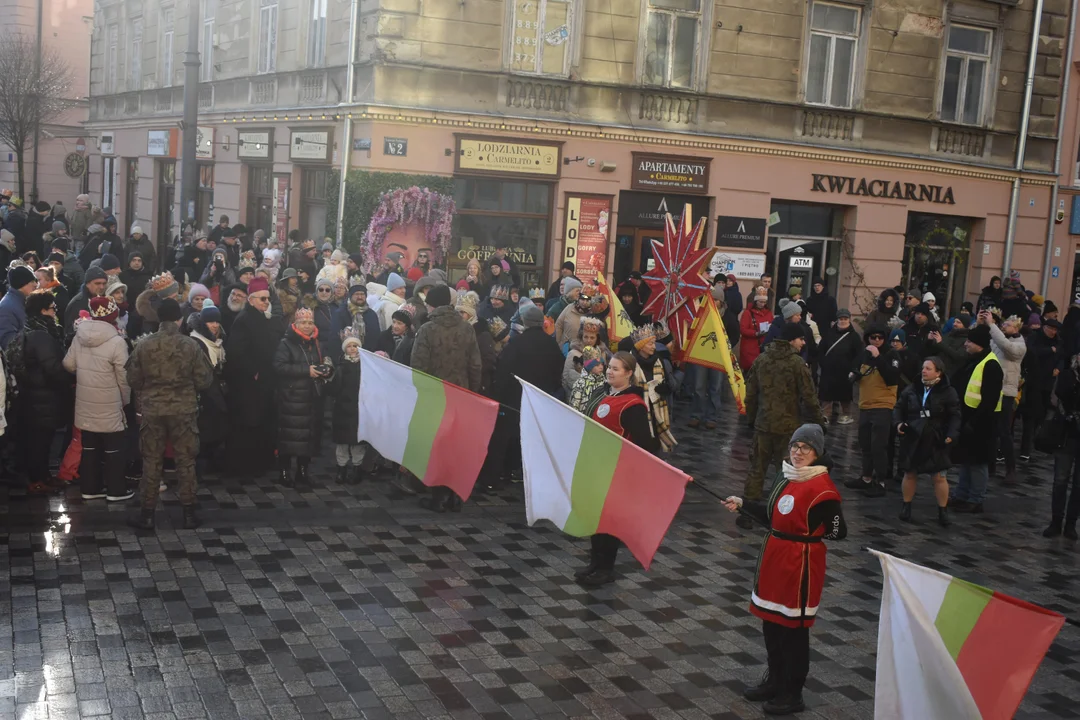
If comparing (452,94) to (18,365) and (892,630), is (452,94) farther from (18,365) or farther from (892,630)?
(892,630)

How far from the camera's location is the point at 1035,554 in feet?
38.2

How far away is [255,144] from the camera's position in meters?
26.0

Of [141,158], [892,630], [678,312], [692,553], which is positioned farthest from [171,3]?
[892,630]

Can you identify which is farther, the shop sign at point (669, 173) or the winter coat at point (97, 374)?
the shop sign at point (669, 173)

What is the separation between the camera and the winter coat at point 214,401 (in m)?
11.3

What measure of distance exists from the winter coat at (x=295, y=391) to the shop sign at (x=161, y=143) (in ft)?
71.6

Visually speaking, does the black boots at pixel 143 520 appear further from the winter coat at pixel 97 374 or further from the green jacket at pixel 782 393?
the green jacket at pixel 782 393

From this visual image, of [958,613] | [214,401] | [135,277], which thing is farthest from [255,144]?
Result: [958,613]

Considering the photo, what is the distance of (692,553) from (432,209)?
1208 centimetres

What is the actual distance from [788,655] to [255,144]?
2110 centimetres

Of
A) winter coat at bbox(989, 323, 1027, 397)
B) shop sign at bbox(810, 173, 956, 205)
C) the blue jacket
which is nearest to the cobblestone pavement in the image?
the blue jacket

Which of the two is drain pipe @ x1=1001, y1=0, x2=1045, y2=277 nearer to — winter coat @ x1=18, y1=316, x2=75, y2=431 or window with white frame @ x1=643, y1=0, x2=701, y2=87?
window with white frame @ x1=643, y1=0, x2=701, y2=87

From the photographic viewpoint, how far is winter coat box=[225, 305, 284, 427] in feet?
38.1

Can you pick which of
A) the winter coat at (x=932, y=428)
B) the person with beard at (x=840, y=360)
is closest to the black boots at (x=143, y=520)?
the winter coat at (x=932, y=428)
